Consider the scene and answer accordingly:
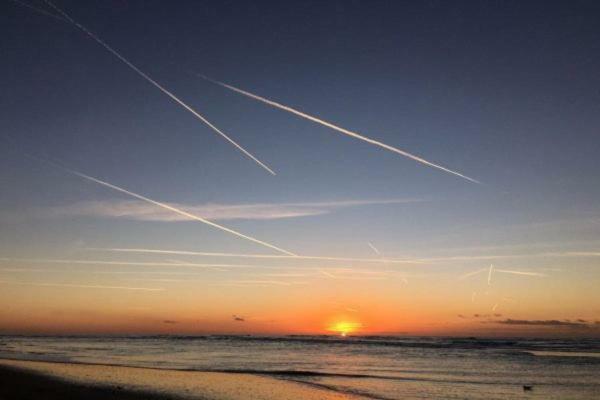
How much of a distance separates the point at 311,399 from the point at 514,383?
16.2 metres

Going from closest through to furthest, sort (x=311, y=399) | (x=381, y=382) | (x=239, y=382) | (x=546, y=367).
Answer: (x=311, y=399) → (x=239, y=382) → (x=381, y=382) → (x=546, y=367)

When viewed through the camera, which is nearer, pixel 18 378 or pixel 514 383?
pixel 18 378

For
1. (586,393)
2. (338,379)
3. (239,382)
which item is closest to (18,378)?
(239,382)

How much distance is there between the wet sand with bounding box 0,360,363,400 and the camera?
21172 millimetres

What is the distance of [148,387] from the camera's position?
81.1ft

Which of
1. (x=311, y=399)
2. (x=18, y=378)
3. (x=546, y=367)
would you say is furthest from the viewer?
(x=546, y=367)

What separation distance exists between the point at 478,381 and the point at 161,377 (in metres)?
20.2

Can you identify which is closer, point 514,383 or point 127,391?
point 127,391

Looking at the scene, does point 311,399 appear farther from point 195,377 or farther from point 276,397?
point 195,377

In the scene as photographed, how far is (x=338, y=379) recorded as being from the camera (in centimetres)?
3278

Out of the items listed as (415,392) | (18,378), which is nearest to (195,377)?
(18,378)

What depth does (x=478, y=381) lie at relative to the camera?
32.4m

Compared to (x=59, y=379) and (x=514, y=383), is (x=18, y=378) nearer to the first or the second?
A: (x=59, y=379)

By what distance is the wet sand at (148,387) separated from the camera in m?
21.2
